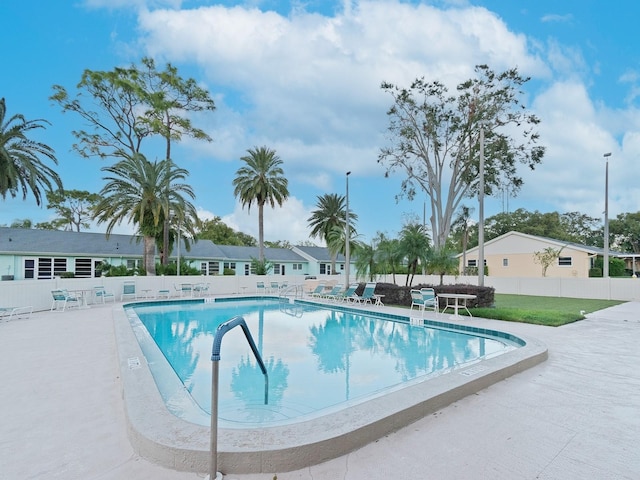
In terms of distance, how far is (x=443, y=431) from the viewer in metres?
3.36

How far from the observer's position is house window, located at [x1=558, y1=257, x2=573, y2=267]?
2625cm

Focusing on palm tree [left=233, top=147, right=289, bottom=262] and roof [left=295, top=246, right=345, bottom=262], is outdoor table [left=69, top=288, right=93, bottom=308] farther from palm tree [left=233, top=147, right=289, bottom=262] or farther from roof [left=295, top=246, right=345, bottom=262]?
roof [left=295, top=246, right=345, bottom=262]

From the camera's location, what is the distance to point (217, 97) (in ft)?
91.9

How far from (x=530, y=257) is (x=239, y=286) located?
71.6 feet

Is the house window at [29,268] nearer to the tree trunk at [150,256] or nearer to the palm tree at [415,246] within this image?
the tree trunk at [150,256]

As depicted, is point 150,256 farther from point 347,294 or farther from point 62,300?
point 347,294

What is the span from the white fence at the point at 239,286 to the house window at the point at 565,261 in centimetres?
815

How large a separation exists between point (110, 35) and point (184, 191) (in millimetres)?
8373

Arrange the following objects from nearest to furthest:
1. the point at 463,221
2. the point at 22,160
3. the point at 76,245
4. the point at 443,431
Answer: the point at 443,431
the point at 22,160
the point at 76,245
the point at 463,221

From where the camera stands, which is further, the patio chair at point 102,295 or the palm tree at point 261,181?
the palm tree at point 261,181

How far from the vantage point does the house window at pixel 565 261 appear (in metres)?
26.2

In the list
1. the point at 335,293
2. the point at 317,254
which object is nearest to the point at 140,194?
the point at 335,293

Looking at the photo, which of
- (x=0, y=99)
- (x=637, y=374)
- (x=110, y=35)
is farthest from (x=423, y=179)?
(x=0, y=99)

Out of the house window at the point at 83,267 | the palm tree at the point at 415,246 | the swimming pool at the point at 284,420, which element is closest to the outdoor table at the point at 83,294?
the swimming pool at the point at 284,420
